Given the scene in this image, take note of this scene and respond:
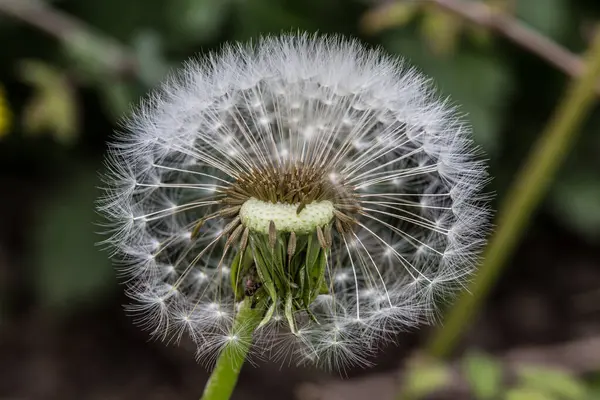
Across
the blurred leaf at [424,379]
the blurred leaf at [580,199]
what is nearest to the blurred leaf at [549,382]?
the blurred leaf at [424,379]

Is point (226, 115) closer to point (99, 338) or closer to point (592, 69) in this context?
point (592, 69)

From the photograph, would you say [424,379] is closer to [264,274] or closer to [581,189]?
[264,274]

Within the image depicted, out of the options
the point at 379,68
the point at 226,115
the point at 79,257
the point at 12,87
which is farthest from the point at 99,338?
the point at 379,68

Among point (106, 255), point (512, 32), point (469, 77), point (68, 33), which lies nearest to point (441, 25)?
point (512, 32)

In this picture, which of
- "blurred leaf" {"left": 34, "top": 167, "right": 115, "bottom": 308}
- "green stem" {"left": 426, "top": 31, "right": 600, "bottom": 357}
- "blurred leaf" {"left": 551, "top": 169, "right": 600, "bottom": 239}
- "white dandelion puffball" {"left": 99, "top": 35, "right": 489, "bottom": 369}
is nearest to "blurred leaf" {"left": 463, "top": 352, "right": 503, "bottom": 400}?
"green stem" {"left": 426, "top": 31, "right": 600, "bottom": 357}

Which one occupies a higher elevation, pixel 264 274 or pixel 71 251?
pixel 71 251

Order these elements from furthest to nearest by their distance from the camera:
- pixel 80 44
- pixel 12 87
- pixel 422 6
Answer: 1. pixel 12 87
2. pixel 80 44
3. pixel 422 6
